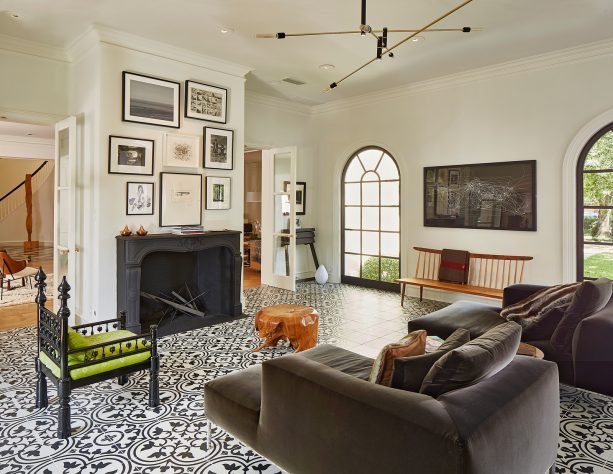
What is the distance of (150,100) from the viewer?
15.3 ft

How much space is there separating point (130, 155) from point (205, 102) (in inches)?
44.7

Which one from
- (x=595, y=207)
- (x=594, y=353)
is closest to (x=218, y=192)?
(x=594, y=353)

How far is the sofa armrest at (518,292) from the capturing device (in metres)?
3.83

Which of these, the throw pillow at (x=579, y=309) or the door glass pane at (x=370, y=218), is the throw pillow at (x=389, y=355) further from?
the door glass pane at (x=370, y=218)

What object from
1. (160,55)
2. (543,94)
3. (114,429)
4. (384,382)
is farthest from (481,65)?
(114,429)

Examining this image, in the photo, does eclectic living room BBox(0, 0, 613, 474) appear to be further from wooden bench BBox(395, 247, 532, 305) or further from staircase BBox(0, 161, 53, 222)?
staircase BBox(0, 161, 53, 222)

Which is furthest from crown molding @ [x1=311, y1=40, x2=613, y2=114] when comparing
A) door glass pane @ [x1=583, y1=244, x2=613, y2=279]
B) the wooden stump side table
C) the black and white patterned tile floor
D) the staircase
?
the staircase

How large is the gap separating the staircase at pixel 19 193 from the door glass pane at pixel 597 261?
43.6 ft

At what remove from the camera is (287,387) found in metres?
1.87

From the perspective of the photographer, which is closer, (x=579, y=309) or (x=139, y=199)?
(x=579, y=309)

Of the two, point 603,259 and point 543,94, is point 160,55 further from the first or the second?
point 603,259

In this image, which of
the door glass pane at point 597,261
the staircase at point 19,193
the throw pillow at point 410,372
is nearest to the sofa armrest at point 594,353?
the throw pillow at point 410,372

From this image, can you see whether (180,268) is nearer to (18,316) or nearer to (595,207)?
(18,316)

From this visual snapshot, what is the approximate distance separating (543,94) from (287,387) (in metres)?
5.06
